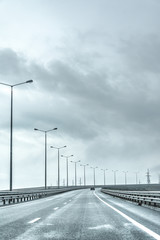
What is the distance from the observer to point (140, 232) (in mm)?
8570

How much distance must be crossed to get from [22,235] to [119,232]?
236cm

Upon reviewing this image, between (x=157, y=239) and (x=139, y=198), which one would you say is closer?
(x=157, y=239)

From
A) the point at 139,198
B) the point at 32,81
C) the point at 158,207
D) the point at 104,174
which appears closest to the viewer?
the point at 158,207

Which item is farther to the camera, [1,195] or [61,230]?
[1,195]

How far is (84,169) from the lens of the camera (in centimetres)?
12762

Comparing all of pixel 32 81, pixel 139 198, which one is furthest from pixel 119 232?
pixel 32 81

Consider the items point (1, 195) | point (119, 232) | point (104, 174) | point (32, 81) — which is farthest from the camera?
point (104, 174)

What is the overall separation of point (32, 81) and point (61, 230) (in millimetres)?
28775

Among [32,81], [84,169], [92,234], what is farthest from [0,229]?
[84,169]

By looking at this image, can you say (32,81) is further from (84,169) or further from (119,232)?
(84,169)

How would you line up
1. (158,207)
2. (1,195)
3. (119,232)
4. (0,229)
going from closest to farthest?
(119,232), (0,229), (158,207), (1,195)

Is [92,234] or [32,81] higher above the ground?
[32,81]

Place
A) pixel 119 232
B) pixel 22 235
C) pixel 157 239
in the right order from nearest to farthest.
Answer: pixel 157 239 → pixel 22 235 → pixel 119 232

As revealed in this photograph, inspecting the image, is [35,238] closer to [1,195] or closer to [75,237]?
[75,237]
